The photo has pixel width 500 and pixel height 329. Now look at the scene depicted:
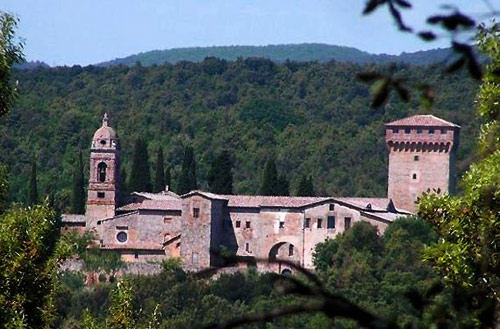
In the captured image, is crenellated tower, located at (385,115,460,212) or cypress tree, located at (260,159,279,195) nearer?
cypress tree, located at (260,159,279,195)

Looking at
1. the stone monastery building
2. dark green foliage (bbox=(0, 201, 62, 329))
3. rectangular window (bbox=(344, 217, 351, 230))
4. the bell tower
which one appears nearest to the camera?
dark green foliage (bbox=(0, 201, 62, 329))

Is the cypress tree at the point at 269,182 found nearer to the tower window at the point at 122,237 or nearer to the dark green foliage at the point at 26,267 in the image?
the tower window at the point at 122,237

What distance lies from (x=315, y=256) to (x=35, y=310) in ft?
145

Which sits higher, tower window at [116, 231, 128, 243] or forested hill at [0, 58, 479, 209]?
forested hill at [0, 58, 479, 209]

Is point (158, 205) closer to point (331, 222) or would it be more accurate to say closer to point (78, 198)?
point (331, 222)

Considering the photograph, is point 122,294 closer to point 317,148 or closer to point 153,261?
point 153,261

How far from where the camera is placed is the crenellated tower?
6606 centimetres

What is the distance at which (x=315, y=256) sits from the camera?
58750 millimetres

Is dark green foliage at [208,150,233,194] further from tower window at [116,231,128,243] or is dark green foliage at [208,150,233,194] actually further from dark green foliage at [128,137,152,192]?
tower window at [116,231,128,243]

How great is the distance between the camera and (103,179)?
62.8 meters

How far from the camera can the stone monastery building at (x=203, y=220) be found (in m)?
59.5

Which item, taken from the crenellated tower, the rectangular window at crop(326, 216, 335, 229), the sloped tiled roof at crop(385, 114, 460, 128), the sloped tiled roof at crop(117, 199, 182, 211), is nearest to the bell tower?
Result: the sloped tiled roof at crop(117, 199, 182, 211)

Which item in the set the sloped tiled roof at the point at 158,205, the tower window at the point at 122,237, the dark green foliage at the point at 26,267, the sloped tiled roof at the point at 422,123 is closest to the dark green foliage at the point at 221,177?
the sloped tiled roof at the point at 158,205

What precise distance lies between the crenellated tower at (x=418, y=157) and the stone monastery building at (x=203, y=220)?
2.25 meters
